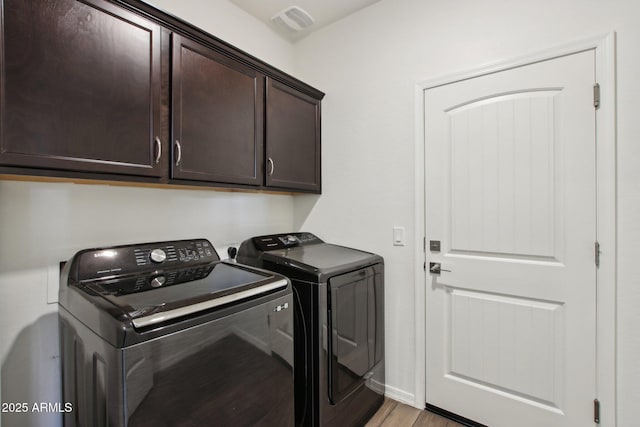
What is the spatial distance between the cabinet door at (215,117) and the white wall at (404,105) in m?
0.73

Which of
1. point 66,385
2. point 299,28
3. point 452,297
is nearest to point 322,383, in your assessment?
point 452,297

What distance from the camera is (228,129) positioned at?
163 cm

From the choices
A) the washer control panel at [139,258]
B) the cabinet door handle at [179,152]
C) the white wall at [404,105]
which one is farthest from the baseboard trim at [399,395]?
the cabinet door handle at [179,152]

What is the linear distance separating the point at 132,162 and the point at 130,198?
1.26 feet

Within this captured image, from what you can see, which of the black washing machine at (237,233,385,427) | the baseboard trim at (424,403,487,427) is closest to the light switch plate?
the black washing machine at (237,233,385,427)

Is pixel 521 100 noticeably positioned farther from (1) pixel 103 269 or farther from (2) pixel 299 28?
(1) pixel 103 269

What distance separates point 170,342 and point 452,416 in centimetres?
175

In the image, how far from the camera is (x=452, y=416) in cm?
180

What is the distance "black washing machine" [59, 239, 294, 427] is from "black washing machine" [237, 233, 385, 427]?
0.72 ft

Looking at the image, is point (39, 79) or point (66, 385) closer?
point (39, 79)

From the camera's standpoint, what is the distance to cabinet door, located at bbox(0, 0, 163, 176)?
98 centimetres

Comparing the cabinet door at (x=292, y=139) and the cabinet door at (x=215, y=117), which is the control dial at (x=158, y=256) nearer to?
the cabinet door at (x=215, y=117)

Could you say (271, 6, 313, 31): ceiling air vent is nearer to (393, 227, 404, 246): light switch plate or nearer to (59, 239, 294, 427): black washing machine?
(393, 227, 404, 246): light switch plate

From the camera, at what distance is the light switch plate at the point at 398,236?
1.98 meters
